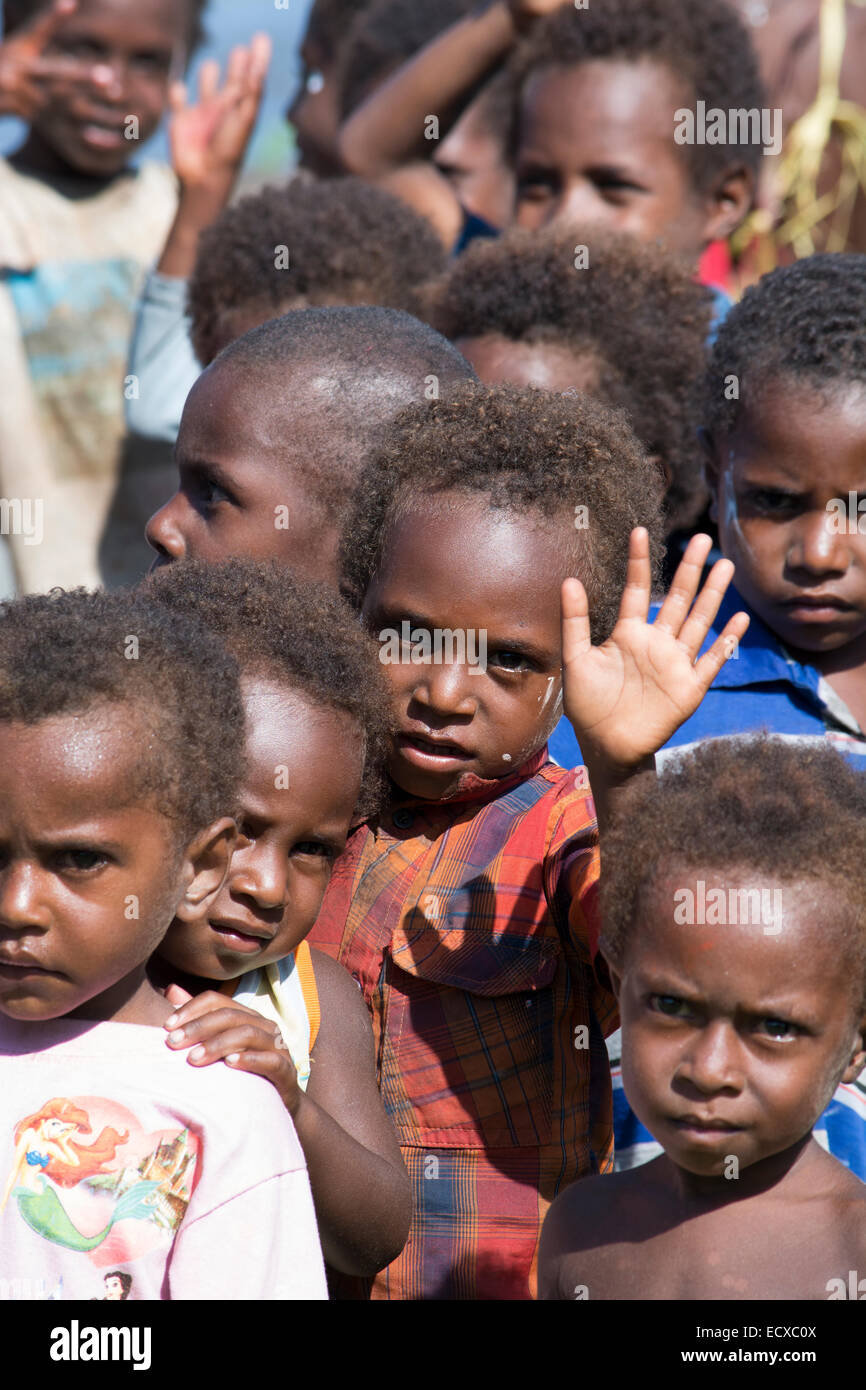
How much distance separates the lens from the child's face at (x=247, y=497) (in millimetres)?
2973

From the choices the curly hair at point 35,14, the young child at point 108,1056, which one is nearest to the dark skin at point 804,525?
the young child at point 108,1056

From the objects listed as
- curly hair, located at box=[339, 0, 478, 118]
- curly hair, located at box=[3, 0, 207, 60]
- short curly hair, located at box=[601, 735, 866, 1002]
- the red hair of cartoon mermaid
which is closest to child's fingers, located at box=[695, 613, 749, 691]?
short curly hair, located at box=[601, 735, 866, 1002]

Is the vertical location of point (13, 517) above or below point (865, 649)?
above

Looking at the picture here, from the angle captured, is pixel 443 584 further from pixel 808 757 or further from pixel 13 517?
pixel 13 517

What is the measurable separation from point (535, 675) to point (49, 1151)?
1013 millimetres

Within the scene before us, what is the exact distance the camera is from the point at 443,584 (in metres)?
2.52

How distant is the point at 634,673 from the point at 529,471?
1.50 ft

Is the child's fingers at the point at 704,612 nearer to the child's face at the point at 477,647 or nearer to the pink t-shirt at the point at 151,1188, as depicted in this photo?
the child's face at the point at 477,647

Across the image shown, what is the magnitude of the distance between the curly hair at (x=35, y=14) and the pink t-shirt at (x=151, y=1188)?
172 inches

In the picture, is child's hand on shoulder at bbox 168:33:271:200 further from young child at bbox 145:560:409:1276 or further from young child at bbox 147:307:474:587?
young child at bbox 145:560:409:1276

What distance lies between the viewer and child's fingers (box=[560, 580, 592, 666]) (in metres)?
2.31

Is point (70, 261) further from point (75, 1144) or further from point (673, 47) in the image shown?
point (75, 1144)
